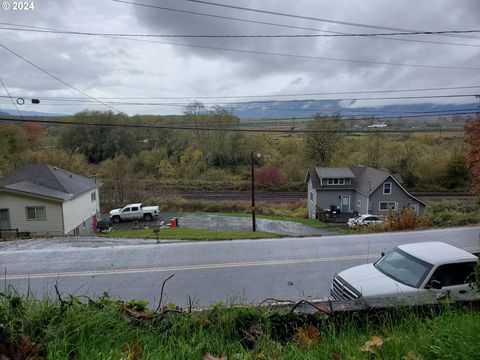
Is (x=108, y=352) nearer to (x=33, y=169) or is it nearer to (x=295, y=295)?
(x=295, y=295)

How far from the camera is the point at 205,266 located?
29.9 ft

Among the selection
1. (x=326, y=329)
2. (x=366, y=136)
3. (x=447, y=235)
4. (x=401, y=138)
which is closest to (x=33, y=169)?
(x=447, y=235)

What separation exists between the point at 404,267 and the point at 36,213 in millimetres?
23487

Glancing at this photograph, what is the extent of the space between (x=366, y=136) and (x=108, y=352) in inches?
2215

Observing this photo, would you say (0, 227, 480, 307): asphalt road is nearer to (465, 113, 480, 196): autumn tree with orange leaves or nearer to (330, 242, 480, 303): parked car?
(330, 242, 480, 303): parked car

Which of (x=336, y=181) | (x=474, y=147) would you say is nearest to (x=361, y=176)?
(x=336, y=181)

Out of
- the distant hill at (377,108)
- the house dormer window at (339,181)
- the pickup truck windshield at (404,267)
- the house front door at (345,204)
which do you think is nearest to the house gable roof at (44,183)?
the distant hill at (377,108)

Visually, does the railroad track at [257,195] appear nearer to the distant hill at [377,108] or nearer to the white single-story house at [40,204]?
the white single-story house at [40,204]

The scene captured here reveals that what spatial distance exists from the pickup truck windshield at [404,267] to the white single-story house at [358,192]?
28.7 meters

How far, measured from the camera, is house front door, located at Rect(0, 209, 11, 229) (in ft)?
75.0

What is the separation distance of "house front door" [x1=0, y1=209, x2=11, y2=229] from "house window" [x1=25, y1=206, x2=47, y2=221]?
1288 millimetres

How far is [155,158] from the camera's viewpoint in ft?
175

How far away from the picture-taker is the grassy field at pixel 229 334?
220 cm

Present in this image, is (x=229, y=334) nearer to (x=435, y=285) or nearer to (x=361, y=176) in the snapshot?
(x=435, y=285)
